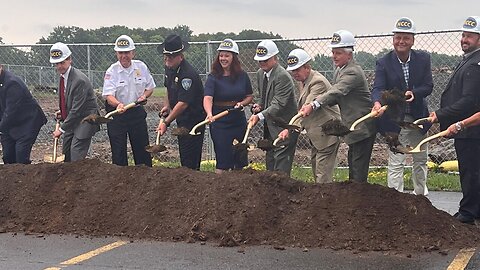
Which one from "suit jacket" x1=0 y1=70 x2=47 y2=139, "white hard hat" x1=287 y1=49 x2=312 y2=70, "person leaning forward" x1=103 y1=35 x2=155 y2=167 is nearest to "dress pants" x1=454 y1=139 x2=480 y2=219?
"white hard hat" x1=287 y1=49 x2=312 y2=70

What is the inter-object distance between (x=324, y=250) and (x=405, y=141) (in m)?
2.57

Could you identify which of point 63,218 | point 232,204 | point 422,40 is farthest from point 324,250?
point 422,40

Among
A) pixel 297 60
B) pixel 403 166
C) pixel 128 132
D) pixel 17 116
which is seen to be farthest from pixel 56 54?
pixel 403 166

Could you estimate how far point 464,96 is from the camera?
22.0ft

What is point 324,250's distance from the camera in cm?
608

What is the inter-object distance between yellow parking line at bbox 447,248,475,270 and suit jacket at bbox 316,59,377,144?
6.48 ft

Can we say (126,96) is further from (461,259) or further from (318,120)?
(461,259)

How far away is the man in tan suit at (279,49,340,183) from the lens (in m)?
7.76

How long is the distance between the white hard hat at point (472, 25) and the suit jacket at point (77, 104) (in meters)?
4.71

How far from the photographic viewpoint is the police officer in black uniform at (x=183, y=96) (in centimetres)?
873

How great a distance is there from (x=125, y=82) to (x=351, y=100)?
3.11 meters

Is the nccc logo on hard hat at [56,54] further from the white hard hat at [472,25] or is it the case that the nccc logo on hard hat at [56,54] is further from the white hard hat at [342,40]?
the white hard hat at [472,25]

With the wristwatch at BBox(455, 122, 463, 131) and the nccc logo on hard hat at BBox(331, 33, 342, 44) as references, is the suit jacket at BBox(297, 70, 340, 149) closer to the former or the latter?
the nccc logo on hard hat at BBox(331, 33, 342, 44)

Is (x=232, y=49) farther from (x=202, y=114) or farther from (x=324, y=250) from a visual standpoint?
(x=324, y=250)
